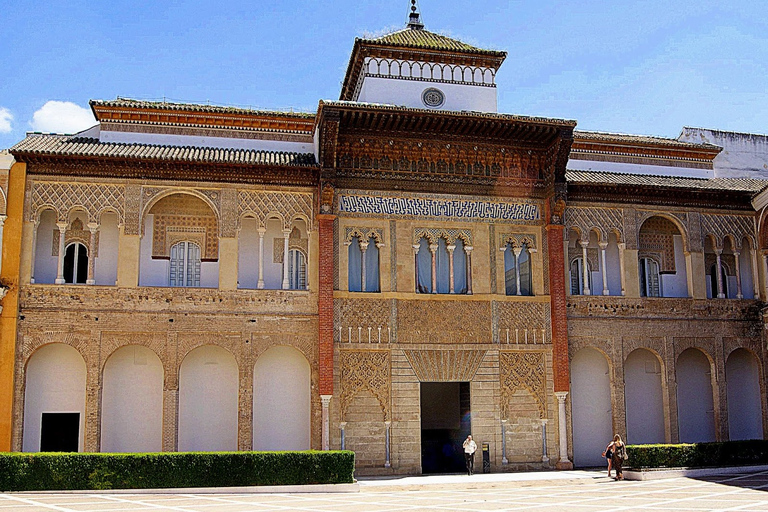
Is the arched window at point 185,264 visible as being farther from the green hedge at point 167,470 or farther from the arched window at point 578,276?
the arched window at point 578,276

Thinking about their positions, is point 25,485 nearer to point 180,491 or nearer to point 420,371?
point 180,491

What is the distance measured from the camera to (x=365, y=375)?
66.6 feet

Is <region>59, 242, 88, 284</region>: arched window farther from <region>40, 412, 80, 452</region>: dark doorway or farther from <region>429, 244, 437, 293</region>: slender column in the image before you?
<region>429, 244, 437, 293</region>: slender column

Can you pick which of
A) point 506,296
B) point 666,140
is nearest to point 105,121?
point 506,296

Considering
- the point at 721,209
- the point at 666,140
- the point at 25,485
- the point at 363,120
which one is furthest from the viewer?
the point at 666,140

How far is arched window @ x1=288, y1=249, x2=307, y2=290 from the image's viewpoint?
21.3m

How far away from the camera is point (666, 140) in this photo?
84.4 ft

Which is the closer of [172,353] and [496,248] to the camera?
[172,353]

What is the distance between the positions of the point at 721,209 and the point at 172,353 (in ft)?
49.5

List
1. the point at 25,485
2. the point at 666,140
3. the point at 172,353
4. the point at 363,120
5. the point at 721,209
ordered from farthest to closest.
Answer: the point at 666,140 < the point at 721,209 < the point at 363,120 < the point at 172,353 < the point at 25,485

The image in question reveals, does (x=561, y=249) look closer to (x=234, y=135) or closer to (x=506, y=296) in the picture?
(x=506, y=296)

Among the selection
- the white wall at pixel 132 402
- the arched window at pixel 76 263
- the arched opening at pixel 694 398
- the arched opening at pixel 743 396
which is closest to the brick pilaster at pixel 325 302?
the white wall at pixel 132 402

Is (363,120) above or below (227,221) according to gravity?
above

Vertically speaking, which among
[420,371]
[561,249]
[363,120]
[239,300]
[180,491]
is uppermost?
[363,120]
